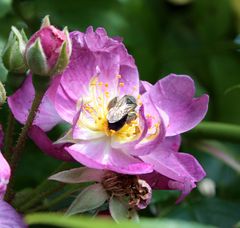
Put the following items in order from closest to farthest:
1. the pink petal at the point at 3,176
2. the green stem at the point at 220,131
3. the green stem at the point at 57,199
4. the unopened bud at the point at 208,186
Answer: the pink petal at the point at 3,176, the green stem at the point at 57,199, the green stem at the point at 220,131, the unopened bud at the point at 208,186

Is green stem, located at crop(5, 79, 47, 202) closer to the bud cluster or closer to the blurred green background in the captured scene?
the bud cluster

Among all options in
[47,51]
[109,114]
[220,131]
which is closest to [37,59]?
[47,51]

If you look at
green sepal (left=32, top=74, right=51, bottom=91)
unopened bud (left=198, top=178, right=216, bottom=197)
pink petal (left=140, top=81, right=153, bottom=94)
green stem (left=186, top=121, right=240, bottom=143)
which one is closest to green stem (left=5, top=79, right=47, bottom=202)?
green sepal (left=32, top=74, right=51, bottom=91)

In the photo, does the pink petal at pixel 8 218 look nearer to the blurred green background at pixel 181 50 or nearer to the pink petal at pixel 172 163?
the pink petal at pixel 172 163

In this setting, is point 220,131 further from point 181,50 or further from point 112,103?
point 181,50

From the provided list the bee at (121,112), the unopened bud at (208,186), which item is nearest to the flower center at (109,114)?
the bee at (121,112)
